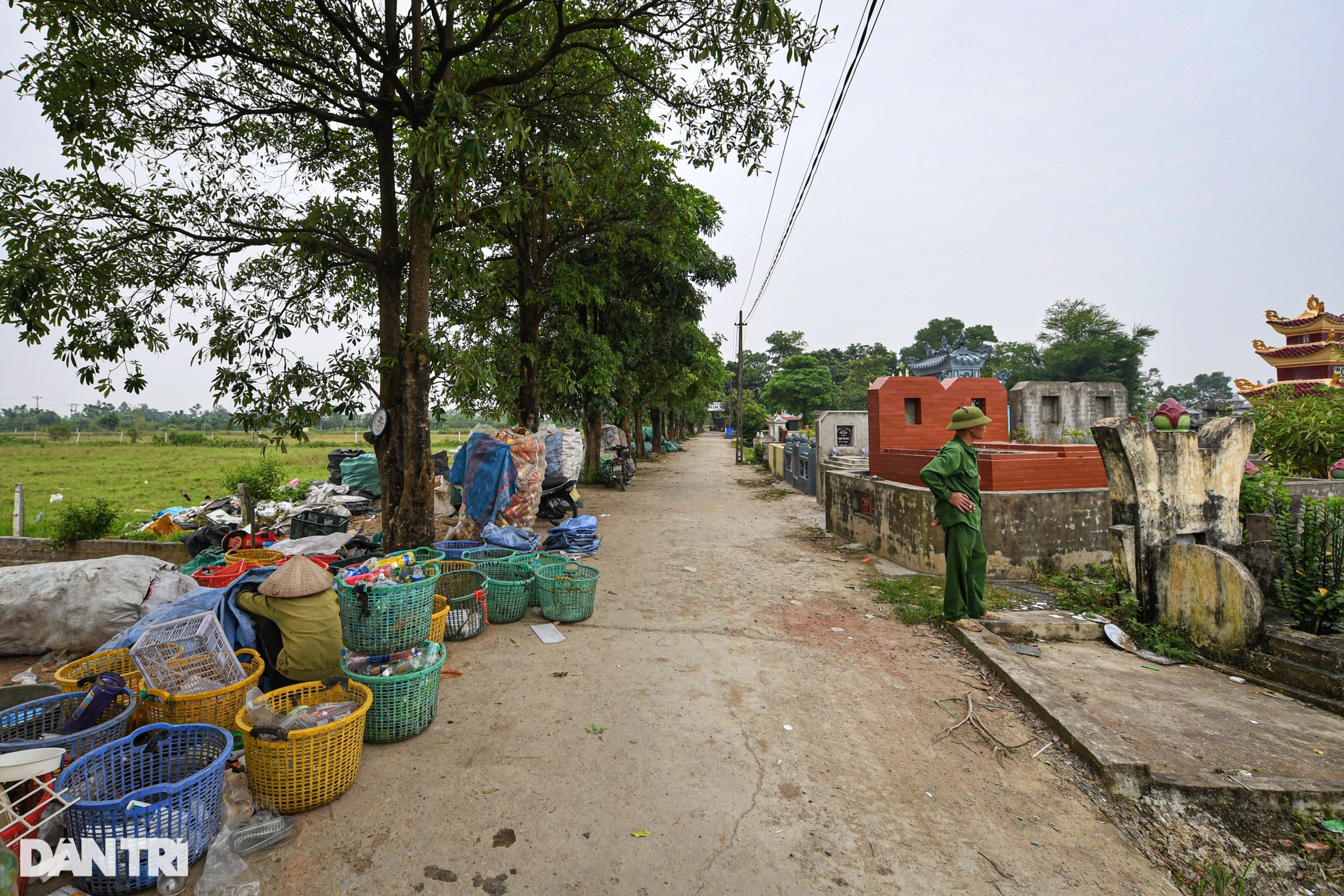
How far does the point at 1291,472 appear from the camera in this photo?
837 centimetres

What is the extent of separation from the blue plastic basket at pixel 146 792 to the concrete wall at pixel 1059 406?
48.5 feet

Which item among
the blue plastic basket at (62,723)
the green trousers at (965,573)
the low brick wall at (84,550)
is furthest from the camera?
the low brick wall at (84,550)

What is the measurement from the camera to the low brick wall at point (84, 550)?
8.03 metres

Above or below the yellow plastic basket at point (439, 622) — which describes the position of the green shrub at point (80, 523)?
above

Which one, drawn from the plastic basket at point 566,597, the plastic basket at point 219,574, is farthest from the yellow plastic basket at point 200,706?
the plastic basket at point 566,597

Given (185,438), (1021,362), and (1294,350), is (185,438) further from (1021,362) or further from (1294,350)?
(1021,362)

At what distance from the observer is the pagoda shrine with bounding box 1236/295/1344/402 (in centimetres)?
1911

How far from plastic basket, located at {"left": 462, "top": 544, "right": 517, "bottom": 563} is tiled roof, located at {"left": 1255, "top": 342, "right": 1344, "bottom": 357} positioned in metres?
26.3

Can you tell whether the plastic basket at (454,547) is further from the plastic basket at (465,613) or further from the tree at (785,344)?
the tree at (785,344)

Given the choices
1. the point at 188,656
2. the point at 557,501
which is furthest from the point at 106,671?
the point at 557,501

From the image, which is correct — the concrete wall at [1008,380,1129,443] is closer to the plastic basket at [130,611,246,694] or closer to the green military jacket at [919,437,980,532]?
the green military jacket at [919,437,980,532]

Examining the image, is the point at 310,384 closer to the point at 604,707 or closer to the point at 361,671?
the point at 361,671

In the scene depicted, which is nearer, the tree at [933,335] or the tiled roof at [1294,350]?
the tiled roof at [1294,350]

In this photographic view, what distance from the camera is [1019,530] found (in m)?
6.82
